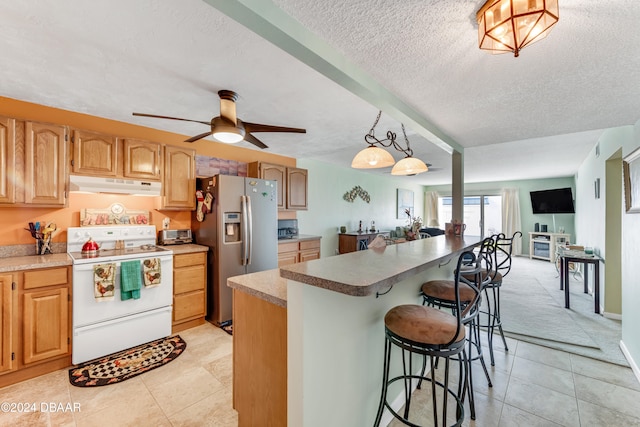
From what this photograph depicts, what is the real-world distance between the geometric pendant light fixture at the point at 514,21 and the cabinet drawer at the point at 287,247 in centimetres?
339

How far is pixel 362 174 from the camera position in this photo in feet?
21.9

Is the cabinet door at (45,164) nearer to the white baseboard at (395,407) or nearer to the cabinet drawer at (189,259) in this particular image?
the cabinet drawer at (189,259)

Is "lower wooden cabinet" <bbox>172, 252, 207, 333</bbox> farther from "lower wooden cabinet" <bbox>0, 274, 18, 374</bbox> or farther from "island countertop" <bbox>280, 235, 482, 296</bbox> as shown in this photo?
"island countertop" <bbox>280, 235, 482, 296</bbox>

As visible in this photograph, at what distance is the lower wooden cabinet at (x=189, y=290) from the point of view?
2.96m

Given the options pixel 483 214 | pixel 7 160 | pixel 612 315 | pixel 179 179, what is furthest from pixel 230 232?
pixel 483 214

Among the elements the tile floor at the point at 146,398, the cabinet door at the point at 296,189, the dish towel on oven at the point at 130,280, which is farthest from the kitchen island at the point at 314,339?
the cabinet door at the point at 296,189

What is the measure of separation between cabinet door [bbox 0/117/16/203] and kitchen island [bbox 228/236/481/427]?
88.9 inches

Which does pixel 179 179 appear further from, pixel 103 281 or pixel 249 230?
pixel 103 281

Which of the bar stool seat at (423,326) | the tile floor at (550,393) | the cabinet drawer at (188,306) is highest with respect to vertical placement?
the bar stool seat at (423,326)

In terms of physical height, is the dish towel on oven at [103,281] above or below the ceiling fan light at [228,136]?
below

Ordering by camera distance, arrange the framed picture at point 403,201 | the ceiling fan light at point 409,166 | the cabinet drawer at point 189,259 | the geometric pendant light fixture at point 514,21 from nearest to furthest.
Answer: the geometric pendant light fixture at point 514,21 < the ceiling fan light at point 409,166 < the cabinet drawer at point 189,259 < the framed picture at point 403,201

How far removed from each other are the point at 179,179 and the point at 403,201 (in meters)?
6.81

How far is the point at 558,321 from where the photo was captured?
3.20 metres

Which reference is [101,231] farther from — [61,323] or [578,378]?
[578,378]
